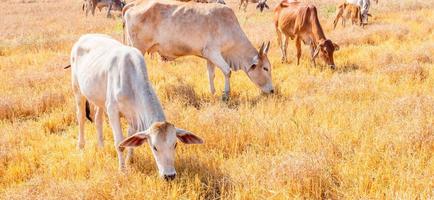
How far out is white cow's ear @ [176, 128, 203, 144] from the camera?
3973 mm

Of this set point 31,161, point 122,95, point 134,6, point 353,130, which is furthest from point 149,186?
point 134,6

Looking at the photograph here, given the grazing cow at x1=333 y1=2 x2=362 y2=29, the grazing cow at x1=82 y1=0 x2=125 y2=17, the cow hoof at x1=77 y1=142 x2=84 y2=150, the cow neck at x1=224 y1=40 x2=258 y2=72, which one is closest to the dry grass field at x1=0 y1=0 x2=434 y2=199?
the cow hoof at x1=77 y1=142 x2=84 y2=150

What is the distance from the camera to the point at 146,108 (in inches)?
164

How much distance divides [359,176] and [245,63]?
4382mm

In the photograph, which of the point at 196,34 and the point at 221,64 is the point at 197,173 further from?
the point at 196,34

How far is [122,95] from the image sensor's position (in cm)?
441

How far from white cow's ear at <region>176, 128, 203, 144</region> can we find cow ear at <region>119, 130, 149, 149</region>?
0.93 feet

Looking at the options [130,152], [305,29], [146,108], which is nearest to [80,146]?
[130,152]

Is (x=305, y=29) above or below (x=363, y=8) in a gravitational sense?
above

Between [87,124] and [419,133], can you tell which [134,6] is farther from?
[419,133]

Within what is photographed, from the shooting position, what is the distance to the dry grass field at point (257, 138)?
389 cm

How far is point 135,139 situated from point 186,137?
46cm

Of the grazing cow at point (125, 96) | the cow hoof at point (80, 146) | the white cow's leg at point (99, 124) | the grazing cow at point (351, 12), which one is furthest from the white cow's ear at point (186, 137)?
the grazing cow at point (351, 12)

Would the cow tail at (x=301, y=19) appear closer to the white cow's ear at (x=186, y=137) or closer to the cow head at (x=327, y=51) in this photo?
the cow head at (x=327, y=51)
